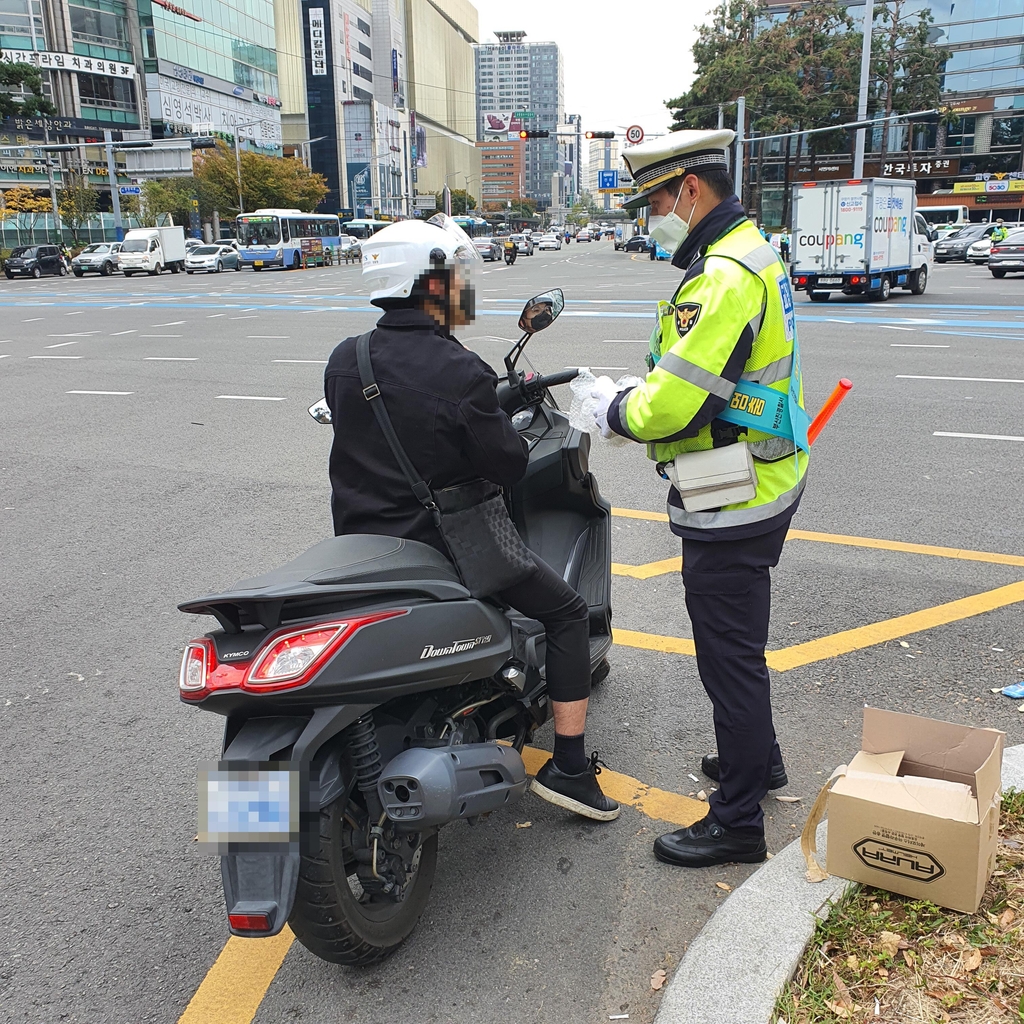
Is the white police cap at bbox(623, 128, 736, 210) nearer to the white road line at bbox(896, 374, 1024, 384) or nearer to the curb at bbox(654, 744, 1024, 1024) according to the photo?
the curb at bbox(654, 744, 1024, 1024)

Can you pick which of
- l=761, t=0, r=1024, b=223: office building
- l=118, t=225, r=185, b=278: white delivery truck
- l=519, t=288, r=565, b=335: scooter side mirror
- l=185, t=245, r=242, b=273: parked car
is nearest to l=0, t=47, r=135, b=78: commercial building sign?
l=185, t=245, r=242, b=273: parked car

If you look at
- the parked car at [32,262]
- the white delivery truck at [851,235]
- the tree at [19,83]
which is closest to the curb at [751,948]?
the white delivery truck at [851,235]

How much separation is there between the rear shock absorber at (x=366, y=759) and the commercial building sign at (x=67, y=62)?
2762 inches

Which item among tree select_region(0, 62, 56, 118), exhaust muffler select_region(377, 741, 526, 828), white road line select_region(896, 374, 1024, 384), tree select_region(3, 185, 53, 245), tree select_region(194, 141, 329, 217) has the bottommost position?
white road line select_region(896, 374, 1024, 384)

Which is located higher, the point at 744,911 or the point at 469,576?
the point at 469,576

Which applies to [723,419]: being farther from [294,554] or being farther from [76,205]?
[76,205]

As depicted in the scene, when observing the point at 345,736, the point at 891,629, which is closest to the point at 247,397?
the point at 891,629

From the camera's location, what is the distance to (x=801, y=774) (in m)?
3.38

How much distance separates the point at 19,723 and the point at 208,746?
0.83 metres

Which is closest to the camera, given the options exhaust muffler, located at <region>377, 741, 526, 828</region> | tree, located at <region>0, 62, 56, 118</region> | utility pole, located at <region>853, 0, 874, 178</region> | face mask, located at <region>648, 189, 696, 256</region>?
exhaust muffler, located at <region>377, 741, 526, 828</region>

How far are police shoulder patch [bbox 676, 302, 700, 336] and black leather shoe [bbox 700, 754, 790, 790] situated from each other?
1.40m

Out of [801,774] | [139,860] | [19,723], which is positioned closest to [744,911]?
[801,774]

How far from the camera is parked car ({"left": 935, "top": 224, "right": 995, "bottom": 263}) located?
41594 millimetres

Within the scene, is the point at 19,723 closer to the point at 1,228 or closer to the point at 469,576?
the point at 469,576
